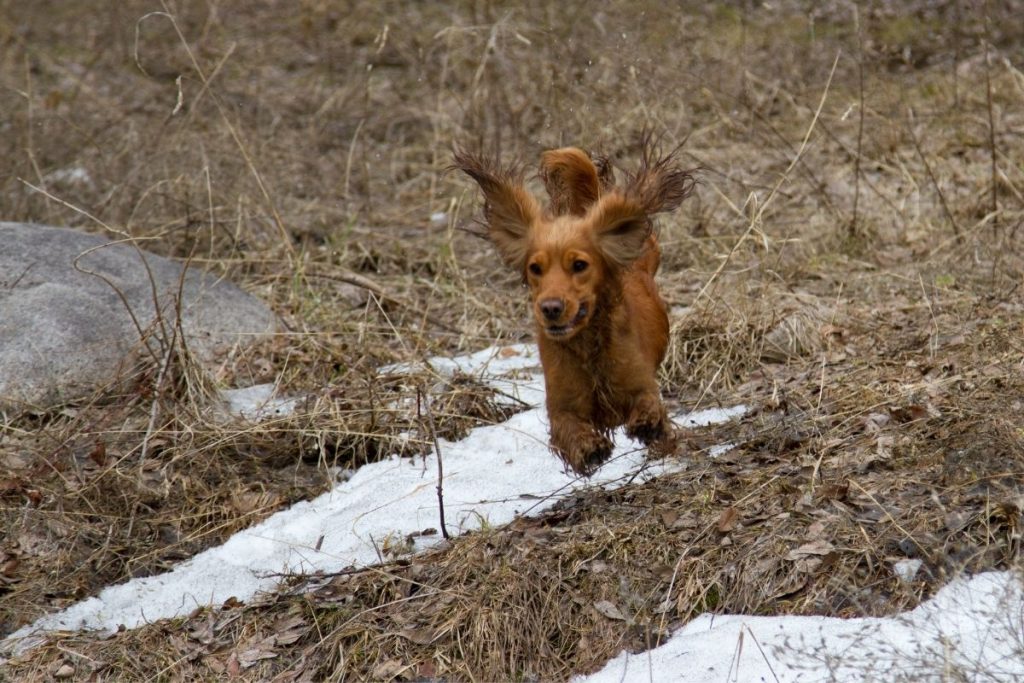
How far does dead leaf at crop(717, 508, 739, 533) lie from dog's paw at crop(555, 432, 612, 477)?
0.51m

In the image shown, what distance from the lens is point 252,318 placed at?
7.02 m

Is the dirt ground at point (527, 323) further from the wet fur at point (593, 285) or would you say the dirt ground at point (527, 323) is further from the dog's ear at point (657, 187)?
the dog's ear at point (657, 187)

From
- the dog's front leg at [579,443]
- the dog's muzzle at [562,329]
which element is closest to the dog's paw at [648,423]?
the dog's front leg at [579,443]

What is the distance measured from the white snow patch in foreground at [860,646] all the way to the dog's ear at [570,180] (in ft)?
6.67

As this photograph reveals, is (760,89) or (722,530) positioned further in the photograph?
(760,89)

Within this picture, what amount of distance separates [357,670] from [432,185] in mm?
5263

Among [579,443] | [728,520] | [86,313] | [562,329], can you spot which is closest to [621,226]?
[562,329]

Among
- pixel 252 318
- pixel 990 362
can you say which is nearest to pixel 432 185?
pixel 252 318

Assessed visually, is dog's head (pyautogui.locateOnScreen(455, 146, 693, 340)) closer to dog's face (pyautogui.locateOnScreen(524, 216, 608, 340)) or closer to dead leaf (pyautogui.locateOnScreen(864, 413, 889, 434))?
dog's face (pyautogui.locateOnScreen(524, 216, 608, 340))

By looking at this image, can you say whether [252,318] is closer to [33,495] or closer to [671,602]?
[33,495]

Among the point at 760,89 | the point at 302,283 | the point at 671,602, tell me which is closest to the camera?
the point at 671,602

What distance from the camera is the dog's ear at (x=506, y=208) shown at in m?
4.88

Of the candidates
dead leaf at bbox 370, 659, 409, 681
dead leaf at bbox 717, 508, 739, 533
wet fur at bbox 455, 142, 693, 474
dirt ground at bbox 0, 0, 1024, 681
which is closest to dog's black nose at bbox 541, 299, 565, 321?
wet fur at bbox 455, 142, 693, 474

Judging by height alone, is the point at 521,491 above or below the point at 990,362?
below
